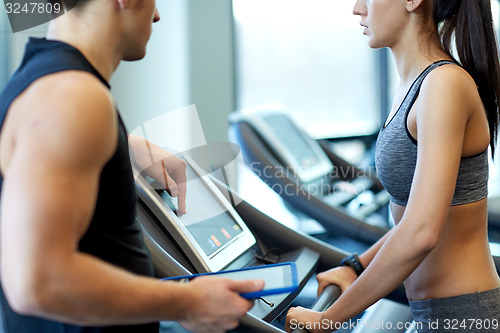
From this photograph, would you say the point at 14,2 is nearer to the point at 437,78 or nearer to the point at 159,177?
the point at 159,177

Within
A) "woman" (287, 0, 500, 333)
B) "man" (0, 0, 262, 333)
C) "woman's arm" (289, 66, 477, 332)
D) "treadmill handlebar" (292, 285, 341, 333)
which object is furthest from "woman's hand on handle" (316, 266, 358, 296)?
"man" (0, 0, 262, 333)

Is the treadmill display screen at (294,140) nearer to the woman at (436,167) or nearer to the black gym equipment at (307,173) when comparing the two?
the black gym equipment at (307,173)

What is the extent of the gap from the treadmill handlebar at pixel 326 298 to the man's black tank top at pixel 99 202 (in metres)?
0.56

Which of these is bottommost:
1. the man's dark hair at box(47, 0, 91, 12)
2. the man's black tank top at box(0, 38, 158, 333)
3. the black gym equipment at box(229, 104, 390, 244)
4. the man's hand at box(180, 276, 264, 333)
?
the black gym equipment at box(229, 104, 390, 244)

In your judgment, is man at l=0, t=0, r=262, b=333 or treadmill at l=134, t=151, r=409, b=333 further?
treadmill at l=134, t=151, r=409, b=333

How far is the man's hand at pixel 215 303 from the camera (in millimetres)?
688

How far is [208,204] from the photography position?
1.48 m

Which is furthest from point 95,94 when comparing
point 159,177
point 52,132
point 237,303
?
point 159,177

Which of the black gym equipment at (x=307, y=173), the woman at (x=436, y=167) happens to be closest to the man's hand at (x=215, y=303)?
the woman at (x=436, y=167)

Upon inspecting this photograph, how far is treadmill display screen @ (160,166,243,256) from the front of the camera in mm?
1349

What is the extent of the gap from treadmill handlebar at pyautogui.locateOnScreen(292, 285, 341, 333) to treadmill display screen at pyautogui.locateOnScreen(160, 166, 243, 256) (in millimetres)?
282

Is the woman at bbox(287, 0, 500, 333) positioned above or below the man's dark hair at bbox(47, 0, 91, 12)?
below

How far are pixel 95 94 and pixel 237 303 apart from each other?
0.32 m

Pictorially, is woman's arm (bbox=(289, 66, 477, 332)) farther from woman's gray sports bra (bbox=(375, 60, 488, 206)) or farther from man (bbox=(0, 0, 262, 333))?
man (bbox=(0, 0, 262, 333))
